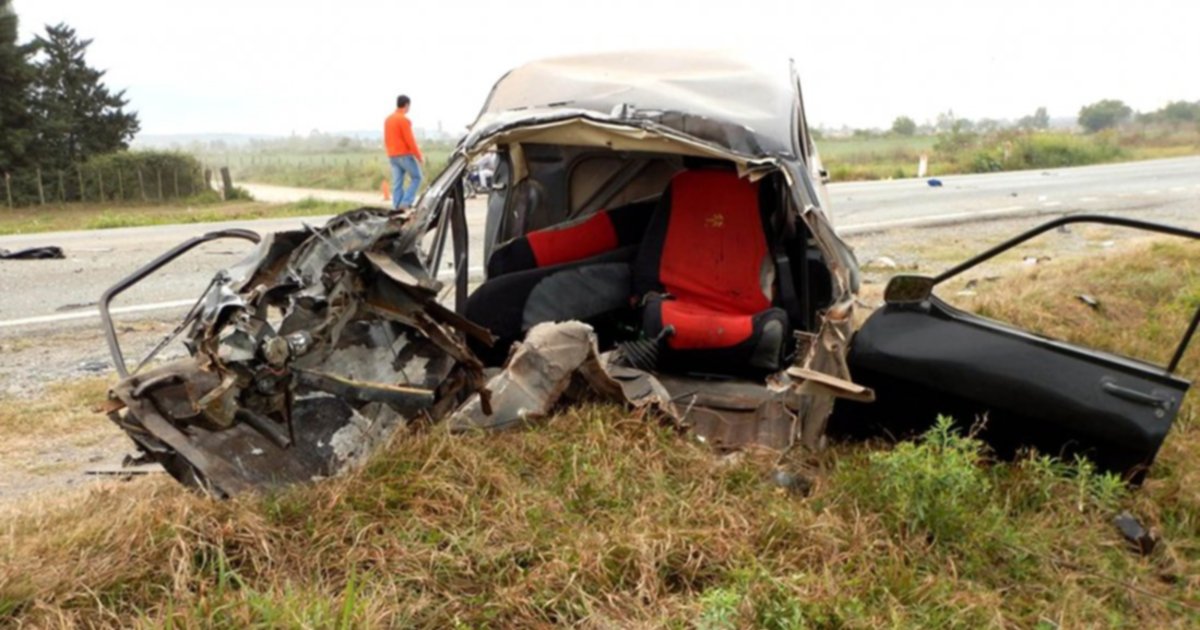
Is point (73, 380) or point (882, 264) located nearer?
point (73, 380)

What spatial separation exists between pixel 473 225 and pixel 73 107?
2020 centimetres

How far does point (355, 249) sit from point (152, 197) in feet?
79.3

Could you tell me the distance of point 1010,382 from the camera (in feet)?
11.8

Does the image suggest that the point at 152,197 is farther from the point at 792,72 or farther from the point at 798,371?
the point at 798,371

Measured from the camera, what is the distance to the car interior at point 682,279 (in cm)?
468

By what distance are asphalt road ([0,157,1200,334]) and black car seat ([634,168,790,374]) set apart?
4666 millimetres

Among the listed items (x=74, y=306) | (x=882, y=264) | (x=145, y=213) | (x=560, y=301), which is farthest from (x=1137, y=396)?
(x=145, y=213)

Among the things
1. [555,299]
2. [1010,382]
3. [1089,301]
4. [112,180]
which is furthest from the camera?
[112,180]

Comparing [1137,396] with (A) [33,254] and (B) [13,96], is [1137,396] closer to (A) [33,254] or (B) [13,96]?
(A) [33,254]

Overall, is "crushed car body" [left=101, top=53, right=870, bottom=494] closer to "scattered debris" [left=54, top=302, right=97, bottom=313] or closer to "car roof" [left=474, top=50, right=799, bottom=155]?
"car roof" [left=474, top=50, right=799, bottom=155]

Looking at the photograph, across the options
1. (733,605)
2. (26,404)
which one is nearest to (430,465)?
(733,605)

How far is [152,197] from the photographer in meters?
24.6

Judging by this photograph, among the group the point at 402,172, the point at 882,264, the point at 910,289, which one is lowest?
the point at 882,264

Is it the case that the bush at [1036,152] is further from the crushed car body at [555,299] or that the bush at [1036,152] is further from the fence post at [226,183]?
the crushed car body at [555,299]
